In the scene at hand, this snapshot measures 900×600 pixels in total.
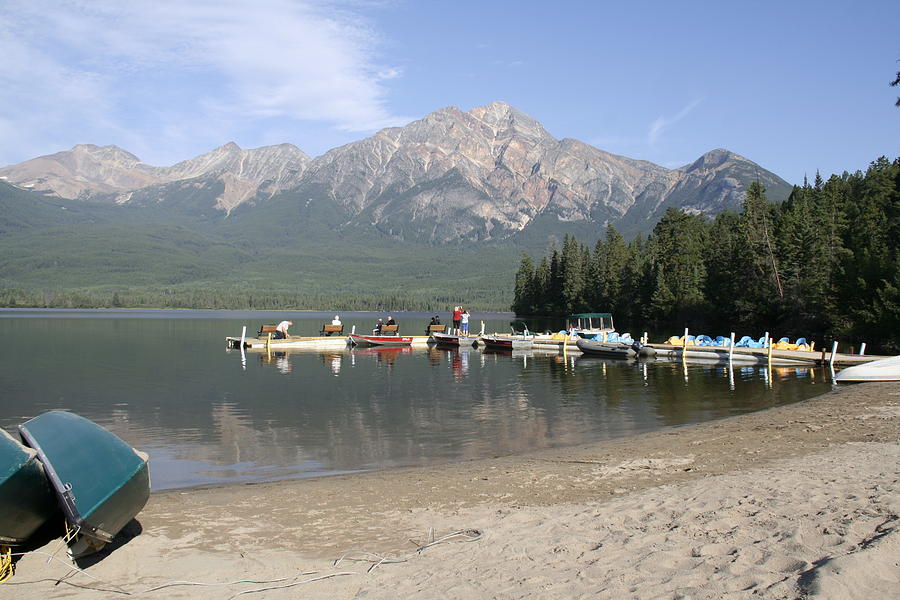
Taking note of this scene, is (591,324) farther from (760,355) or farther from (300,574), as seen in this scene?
(300,574)

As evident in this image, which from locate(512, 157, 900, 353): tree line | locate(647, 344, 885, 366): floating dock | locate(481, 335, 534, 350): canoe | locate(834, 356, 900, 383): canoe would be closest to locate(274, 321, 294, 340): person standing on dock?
locate(481, 335, 534, 350): canoe

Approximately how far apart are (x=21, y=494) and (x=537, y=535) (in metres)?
6.93

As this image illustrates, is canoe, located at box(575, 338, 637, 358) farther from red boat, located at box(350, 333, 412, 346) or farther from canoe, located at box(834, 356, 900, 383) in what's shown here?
canoe, located at box(834, 356, 900, 383)

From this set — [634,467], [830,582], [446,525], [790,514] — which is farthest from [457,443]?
[830,582]

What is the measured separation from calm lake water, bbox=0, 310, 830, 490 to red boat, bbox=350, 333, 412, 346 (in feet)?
29.0

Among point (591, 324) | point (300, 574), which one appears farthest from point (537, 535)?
point (591, 324)

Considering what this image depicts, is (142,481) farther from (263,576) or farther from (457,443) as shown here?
(457,443)

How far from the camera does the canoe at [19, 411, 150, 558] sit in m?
9.55

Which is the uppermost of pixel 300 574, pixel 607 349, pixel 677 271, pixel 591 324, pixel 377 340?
pixel 677 271

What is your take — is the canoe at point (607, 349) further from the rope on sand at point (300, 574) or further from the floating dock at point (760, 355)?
the rope on sand at point (300, 574)

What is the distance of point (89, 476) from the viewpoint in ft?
32.8

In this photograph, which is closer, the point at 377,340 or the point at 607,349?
the point at 607,349

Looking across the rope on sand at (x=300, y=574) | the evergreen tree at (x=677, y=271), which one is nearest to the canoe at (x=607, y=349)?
the evergreen tree at (x=677, y=271)

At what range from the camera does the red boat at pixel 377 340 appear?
61.1 meters
